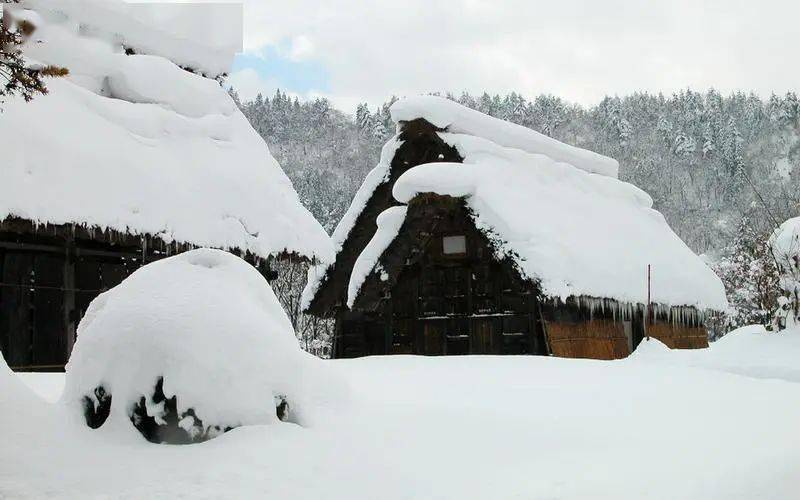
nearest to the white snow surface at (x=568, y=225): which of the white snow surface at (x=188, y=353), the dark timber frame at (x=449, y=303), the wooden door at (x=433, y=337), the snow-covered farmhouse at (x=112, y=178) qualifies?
the dark timber frame at (x=449, y=303)

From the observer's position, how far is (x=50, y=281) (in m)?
11.9

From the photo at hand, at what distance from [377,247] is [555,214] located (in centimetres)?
408

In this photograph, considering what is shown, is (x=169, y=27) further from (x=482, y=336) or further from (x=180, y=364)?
(x=180, y=364)

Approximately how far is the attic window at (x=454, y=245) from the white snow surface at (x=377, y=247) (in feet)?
3.57

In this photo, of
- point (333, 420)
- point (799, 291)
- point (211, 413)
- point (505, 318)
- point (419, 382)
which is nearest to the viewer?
point (211, 413)

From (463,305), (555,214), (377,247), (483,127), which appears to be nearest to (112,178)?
(377,247)

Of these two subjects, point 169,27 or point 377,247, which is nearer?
point 377,247

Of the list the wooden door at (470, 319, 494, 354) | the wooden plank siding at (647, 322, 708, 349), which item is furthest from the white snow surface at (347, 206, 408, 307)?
the wooden plank siding at (647, 322, 708, 349)

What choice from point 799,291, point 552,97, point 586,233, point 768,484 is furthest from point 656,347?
point 552,97

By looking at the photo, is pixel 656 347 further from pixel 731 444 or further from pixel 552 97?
pixel 552 97

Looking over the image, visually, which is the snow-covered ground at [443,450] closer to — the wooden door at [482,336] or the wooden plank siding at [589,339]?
the wooden plank siding at [589,339]

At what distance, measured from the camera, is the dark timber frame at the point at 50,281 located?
11266 mm

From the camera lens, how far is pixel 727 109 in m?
102

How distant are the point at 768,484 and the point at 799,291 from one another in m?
11.9
